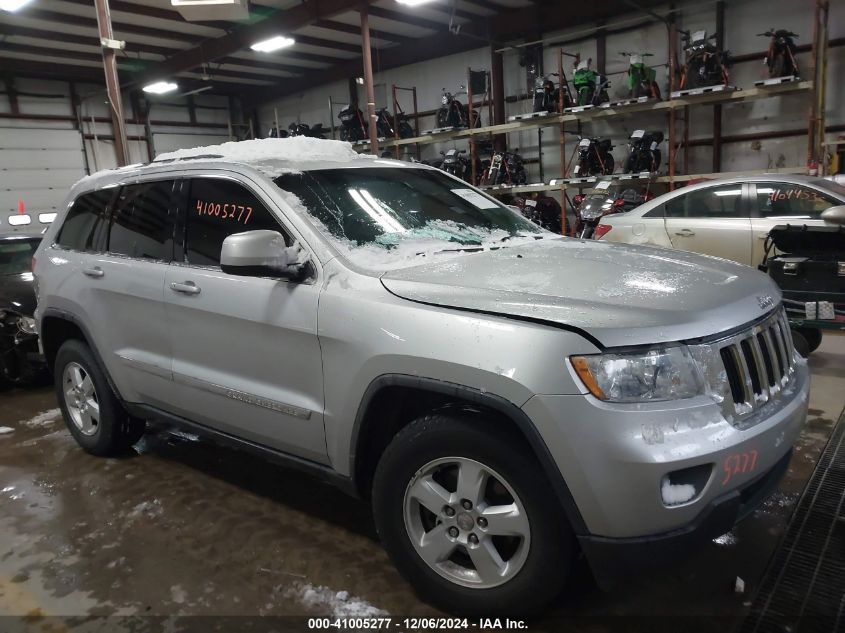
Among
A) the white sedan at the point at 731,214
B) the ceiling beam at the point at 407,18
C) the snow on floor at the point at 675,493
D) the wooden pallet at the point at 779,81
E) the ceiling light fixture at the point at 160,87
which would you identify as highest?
the ceiling beam at the point at 407,18

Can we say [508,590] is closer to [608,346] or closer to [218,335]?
[608,346]

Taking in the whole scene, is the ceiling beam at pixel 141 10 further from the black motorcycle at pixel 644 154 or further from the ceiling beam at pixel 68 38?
the black motorcycle at pixel 644 154

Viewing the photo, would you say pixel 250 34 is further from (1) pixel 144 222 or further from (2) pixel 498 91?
(1) pixel 144 222

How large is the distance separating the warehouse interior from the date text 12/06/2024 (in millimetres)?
13

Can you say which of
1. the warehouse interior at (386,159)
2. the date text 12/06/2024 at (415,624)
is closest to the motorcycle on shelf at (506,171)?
the warehouse interior at (386,159)

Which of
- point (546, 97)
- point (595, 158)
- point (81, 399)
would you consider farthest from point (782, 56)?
point (81, 399)

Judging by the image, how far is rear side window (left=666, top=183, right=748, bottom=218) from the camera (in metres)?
6.62

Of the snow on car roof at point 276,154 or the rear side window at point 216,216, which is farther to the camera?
the snow on car roof at point 276,154

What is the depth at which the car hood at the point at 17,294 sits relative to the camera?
5.55 metres

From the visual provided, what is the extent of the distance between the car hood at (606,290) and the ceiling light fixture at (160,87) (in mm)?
14598

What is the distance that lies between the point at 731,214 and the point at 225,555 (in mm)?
6006

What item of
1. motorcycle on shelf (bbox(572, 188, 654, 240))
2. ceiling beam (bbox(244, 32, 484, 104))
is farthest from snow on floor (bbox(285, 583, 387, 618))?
ceiling beam (bbox(244, 32, 484, 104))

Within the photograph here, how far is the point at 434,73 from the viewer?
45.3 ft

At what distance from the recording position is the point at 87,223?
376cm
